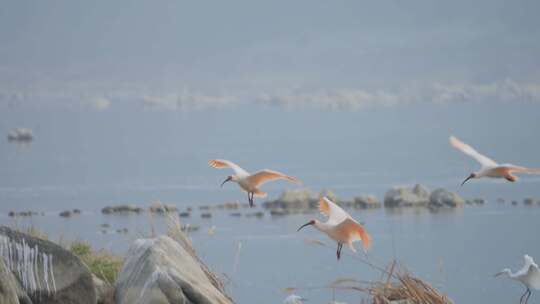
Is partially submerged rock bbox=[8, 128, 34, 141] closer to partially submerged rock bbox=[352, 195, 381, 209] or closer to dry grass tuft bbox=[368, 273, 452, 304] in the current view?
partially submerged rock bbox=[352, 195, 381, 209]

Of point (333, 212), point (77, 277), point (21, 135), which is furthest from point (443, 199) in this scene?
point (21, 135)

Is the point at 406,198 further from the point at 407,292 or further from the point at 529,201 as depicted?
the point at 407,292

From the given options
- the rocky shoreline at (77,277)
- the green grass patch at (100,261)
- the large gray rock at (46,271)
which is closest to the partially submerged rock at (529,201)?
the green grass patch at (100,261)

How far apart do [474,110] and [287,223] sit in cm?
9232

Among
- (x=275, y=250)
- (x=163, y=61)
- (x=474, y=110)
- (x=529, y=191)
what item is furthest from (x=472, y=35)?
(x=275, y=250)

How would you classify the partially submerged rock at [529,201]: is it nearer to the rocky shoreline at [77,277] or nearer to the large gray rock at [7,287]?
the rocky shoreline at [77,277]

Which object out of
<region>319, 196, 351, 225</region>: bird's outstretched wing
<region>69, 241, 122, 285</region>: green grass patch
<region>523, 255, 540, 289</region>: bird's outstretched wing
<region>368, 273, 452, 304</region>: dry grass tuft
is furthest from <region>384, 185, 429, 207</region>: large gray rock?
<region>319, 196, 351, 225</region>: bird's outstretched wing

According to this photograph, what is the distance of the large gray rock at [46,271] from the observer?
10.1 m

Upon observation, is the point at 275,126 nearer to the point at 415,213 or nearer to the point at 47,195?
the point at 47,195

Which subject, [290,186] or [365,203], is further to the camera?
[290,186]

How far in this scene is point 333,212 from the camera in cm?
951

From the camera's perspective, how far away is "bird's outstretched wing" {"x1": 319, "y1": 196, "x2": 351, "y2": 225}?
9.36 m

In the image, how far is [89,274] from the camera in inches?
403

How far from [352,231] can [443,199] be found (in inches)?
1122
